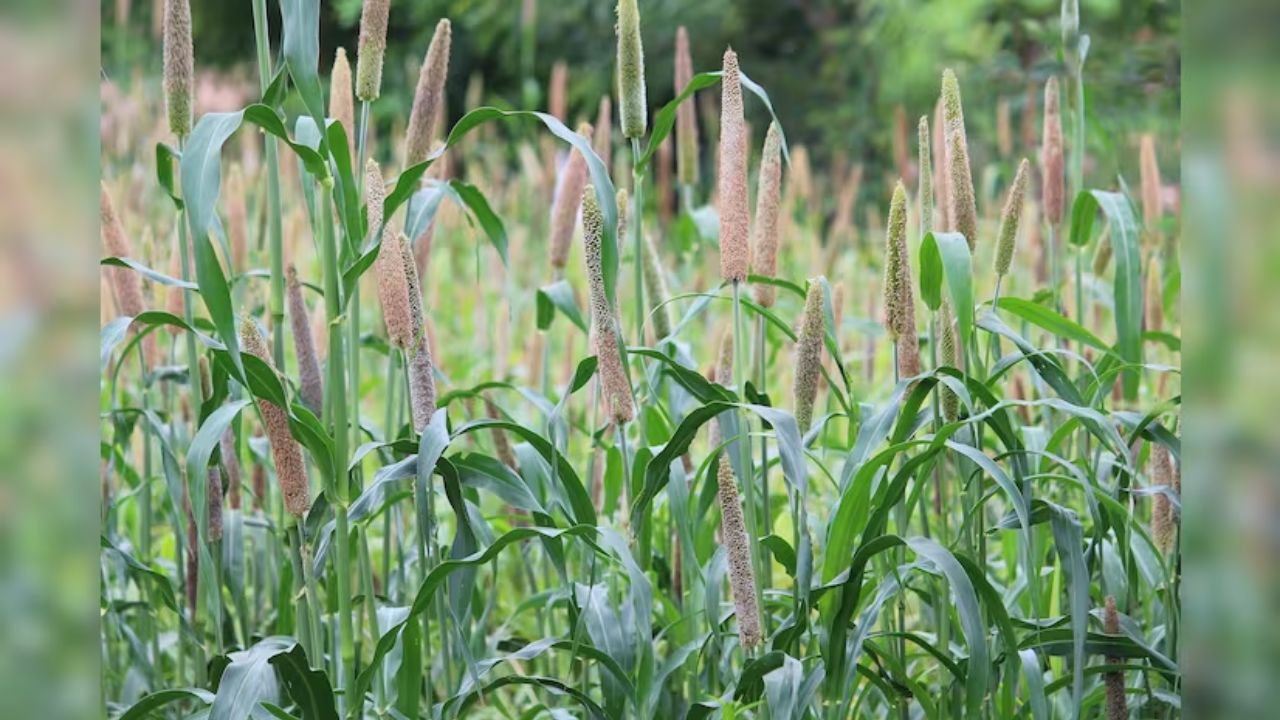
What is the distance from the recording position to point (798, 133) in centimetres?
823

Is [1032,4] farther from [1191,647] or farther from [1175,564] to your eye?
[1191,647]

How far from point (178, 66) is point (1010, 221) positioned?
926mm

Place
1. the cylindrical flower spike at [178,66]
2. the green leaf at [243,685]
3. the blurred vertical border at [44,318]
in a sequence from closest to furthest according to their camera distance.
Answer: the blurred vertical border at [44,318] < the green leaf at [243,685] < the cylindrical flower spike at [178,66]

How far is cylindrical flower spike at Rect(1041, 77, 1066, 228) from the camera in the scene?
6.64 ft

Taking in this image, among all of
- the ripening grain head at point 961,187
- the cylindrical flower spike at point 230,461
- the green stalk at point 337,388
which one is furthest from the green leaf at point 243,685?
the ripening grain head at point 961,187

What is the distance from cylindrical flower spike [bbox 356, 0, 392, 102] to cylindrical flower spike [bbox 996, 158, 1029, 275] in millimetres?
703

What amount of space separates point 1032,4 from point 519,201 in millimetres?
2987

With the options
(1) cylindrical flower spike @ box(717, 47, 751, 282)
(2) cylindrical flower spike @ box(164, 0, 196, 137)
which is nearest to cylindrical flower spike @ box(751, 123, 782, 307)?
(1) cylindrical flower spike @ box(717, 47, 751, 282)

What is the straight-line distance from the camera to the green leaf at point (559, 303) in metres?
1.92

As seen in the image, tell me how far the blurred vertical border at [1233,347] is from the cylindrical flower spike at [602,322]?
2.53 ft

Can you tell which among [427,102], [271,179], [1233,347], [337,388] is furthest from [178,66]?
[1233,347]

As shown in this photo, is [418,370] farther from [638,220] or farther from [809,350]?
[809,350]

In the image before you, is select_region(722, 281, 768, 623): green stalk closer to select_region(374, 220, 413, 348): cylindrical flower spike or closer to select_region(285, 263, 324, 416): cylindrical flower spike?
select_region(374, 220, 413, 348): cylindrical flower spike

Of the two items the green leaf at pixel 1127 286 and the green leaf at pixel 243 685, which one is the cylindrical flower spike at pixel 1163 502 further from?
the green leaf at pixel 243 685
